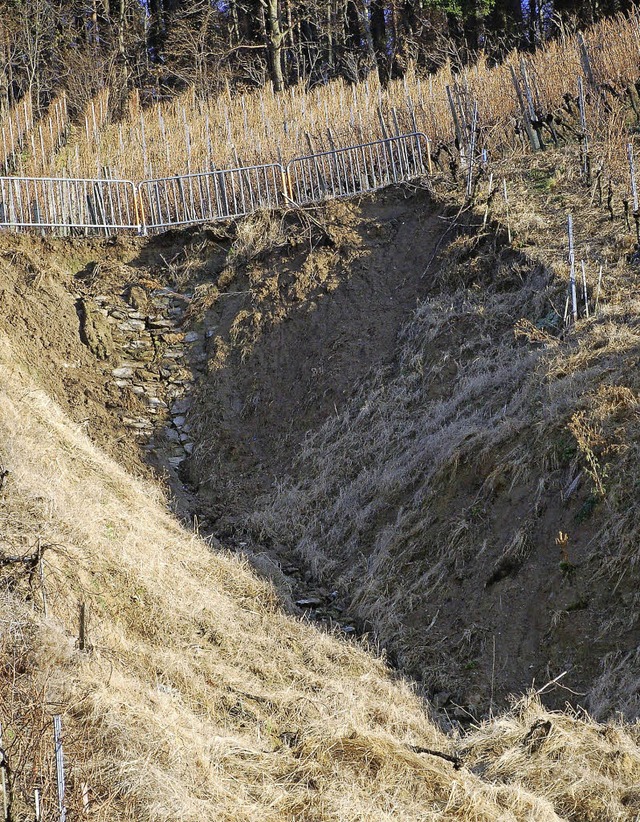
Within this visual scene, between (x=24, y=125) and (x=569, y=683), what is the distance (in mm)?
18785

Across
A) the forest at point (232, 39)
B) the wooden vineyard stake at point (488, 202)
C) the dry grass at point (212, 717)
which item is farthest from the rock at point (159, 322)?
the forest at point (232, 39)

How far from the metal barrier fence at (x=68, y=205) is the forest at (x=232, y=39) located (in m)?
10.7

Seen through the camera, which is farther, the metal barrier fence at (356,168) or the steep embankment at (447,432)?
the metal barrier fence at (356,168)

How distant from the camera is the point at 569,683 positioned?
7.37 metres

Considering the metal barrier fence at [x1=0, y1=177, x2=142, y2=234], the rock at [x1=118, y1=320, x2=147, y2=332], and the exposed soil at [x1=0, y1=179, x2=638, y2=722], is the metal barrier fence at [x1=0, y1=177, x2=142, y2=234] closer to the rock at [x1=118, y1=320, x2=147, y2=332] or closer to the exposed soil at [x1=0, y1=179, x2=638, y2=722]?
the exposed soil at [x1=0, y1=179, x2=638, y2=722]

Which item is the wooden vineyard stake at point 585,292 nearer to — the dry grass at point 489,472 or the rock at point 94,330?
the dry grass at point 489,472

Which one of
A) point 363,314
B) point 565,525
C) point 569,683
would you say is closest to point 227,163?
point 363,314

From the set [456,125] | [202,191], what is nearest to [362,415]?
[456,125]

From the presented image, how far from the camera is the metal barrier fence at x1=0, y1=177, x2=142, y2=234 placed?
53.2 ft

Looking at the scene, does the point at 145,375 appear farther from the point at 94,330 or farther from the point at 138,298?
the point at 138,298

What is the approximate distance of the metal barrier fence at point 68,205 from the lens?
16.2m

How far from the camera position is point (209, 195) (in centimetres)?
1698

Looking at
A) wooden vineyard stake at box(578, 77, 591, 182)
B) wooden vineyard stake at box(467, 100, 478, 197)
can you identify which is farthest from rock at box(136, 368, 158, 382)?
wooden vineyard stake at box(578, 77, 591, 182)

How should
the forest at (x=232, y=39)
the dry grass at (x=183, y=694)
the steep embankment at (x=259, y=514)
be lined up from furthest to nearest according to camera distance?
1. the forest at (x=232, y=39)
2. the steep embankment at (x=259, y=514)
3. the dry grass at (x=183, y=694)
